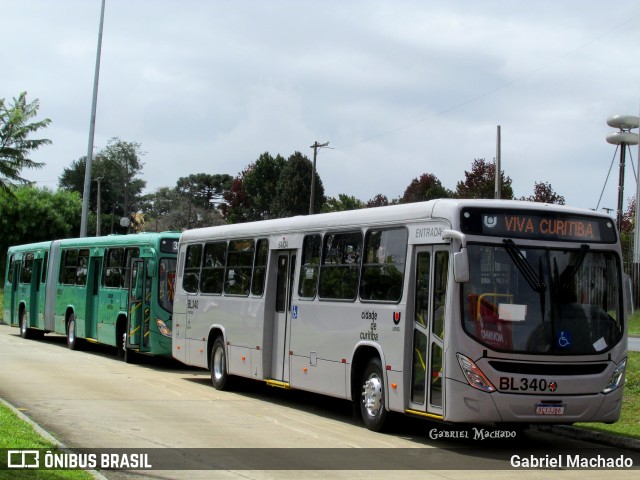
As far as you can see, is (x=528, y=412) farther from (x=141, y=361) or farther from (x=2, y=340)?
(x=2, y=340)

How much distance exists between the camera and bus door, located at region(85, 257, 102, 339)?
26.9m

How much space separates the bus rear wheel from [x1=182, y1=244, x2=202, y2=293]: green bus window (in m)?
1.59

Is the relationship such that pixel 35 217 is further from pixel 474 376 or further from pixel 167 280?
pixel 474 376

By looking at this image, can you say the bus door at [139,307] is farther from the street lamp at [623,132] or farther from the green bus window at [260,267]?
the street lamp at [623,132]

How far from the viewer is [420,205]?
1270cm

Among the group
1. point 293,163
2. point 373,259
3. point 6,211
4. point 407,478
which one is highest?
point 293,163

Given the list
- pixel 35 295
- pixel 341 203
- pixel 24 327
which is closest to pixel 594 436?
pixel 35 295

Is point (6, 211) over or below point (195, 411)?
over

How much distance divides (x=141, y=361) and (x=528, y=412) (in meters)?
15.6

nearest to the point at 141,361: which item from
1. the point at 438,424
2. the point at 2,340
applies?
the point at 2,340

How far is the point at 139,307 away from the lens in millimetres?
23188

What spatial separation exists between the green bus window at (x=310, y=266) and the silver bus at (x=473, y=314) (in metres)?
0.36

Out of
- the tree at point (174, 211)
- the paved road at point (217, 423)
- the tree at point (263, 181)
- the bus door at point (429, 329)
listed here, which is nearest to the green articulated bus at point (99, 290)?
the paved road at point (217, 423)

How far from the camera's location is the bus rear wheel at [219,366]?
18453 millimetres
